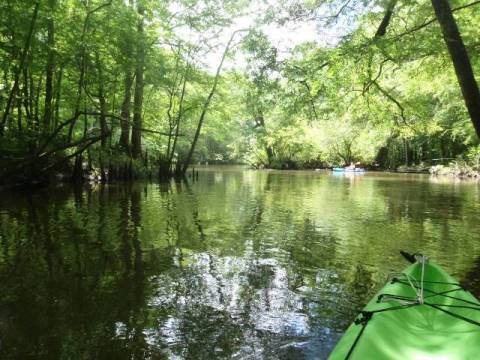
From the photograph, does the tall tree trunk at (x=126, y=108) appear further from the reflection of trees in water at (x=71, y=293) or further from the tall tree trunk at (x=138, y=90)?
the reflection of trees in water at (x=71, y=293)

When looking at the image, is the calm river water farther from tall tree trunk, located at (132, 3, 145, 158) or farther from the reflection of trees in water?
tall tree trunk, located at (132, 3, 145, 158)

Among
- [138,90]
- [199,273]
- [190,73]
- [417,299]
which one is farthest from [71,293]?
[190,73]

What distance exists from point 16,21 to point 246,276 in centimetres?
904

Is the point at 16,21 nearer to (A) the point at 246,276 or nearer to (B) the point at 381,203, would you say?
(A) the point at 246,276

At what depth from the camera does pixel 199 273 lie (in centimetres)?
538

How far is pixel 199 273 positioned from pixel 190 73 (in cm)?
1752

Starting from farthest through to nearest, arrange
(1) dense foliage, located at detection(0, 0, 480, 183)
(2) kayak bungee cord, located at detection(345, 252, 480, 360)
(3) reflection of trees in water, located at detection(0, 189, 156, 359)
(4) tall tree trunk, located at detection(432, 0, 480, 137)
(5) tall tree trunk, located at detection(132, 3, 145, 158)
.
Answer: (5) tall tree trunk, located at detection(132, 3, 145, 158)
(1) dense foliage, located at detection(0, 0, 480, 183)
(4) tall tree trunk, located at detection(432, 0, 480, 137)
(3) reflection of trees in water, located at detection(0, 189, 156, 359)
(2) kayak bungee cord, located at detection(345, 252, 480, 360)

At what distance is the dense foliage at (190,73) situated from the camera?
8.08 meters

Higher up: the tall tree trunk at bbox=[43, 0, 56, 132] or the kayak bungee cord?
the tall tree trunk at bbox=[43, 0, 56, 132]

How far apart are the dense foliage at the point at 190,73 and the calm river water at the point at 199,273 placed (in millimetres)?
1874

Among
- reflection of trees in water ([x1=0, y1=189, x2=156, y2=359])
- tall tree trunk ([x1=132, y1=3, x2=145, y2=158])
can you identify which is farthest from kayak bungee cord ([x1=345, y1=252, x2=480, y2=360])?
tall tree trunk ([x1=132, y1=3, x2=145, y2=158])

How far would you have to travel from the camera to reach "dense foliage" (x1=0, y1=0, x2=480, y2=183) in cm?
808

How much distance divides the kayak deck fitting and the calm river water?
73cm

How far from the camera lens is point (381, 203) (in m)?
12.6
